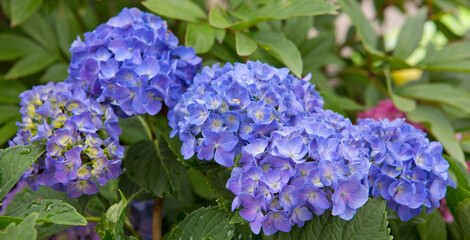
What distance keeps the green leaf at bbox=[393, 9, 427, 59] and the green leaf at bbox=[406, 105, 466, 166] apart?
145mm

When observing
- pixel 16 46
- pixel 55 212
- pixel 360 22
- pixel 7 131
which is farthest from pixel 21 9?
pixel 360 22

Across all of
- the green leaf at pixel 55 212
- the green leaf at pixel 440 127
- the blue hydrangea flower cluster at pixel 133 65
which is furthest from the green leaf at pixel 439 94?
the green leaf at pixel 55 212

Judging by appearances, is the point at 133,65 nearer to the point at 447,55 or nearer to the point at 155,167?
the point at 155,167

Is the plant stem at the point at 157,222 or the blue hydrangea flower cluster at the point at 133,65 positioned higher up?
the blue hydrangea flower cluster at the point at 133,65

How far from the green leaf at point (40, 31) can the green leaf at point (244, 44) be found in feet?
1.99

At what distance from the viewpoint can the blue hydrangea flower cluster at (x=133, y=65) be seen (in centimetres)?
76

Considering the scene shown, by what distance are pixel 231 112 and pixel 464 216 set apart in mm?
428

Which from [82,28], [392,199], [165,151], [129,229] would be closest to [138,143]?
[165,151]

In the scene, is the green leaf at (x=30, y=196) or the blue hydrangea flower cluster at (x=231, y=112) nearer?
the blue hydrangea flower cluster at (x=231, y=112)

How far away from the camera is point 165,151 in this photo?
2.93ft

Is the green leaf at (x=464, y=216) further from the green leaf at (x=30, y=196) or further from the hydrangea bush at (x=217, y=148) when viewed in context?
the green leaf at (x=30, y=196)

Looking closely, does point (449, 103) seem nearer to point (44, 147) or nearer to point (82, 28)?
point (44, 147)

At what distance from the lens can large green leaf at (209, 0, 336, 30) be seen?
2.91ft

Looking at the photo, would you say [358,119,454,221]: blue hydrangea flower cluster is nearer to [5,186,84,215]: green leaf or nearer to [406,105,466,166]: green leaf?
[406,105,466,166]: green leaf
